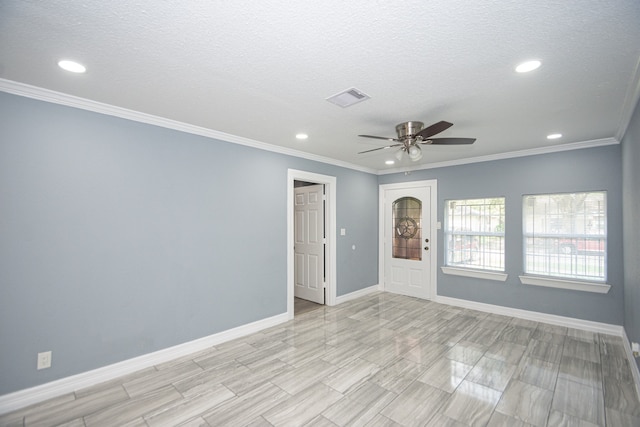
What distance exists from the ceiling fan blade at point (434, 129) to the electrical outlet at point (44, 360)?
154 inches

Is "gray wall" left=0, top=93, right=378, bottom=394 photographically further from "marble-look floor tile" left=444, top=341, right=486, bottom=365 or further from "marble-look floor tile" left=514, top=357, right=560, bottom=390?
"marble-look floor tile" left=514, top=357, right=560, bottom=390

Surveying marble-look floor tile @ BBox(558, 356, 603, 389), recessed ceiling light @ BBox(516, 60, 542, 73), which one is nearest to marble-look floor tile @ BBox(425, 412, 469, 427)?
marble-look floor tile @ BBox(558, 356, 603, 389)

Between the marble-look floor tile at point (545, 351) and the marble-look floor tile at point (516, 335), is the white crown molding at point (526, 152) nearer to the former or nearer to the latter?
the marble-look floor tile at point (516, 335)

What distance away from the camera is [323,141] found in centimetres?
394

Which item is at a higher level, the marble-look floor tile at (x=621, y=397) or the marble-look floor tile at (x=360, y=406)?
the marble-look floor tile at (x=621, y=397)

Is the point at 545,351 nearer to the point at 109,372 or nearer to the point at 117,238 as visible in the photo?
the point at 109,372

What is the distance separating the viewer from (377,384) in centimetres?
266

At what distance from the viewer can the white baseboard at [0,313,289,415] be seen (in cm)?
232

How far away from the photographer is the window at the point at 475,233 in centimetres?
476

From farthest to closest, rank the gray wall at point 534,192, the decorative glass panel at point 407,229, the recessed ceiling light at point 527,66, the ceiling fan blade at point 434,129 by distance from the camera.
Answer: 1. the decorative glass panel at point 407,229
2. the gray wall at point 534,192
3. the ceiling fan blade at point 434,129
4. the recessed ceiling light at point 527,66

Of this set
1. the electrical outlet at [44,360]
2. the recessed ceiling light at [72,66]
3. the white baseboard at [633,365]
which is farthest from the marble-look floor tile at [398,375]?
the recessed ceiling light at [72,66]

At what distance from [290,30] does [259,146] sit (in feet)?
8.15

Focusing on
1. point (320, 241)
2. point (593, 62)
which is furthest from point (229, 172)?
point (593, 62)

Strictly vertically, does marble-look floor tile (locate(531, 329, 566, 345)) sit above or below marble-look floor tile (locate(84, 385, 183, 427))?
above
